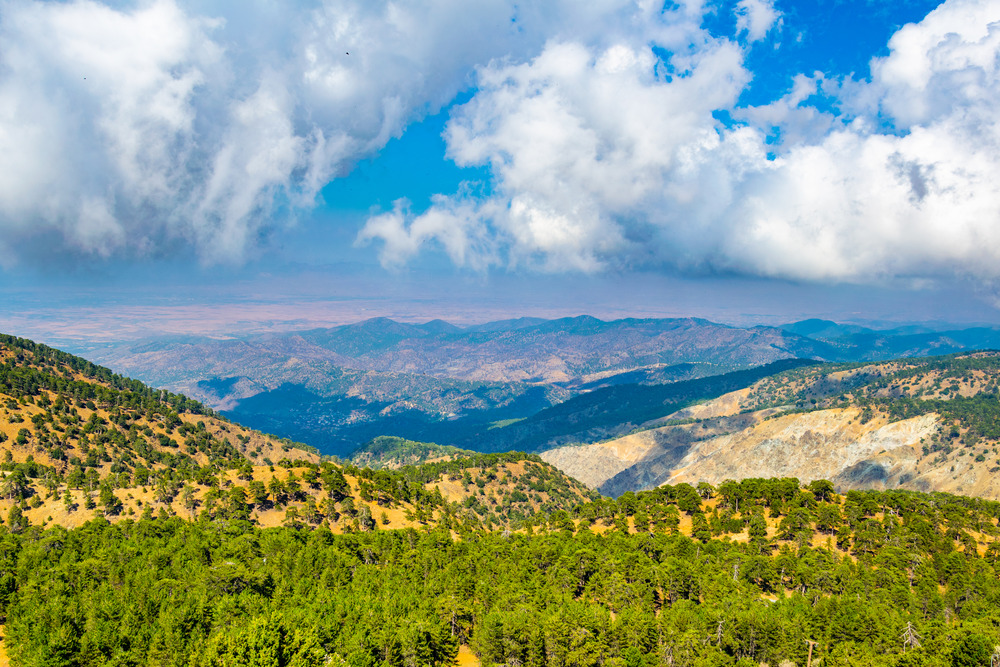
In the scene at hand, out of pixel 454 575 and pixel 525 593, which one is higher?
pixel 525 593

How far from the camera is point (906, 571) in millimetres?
89500

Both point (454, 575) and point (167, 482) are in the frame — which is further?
point (167, 482)

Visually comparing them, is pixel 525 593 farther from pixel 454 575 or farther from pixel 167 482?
pixel 167 482

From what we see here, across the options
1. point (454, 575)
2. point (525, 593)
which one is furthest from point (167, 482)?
point (525, 593)

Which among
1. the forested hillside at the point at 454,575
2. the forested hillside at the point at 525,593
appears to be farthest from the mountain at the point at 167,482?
the forested hillside at the point at 525,593

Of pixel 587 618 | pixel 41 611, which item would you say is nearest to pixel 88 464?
pixel 41 611

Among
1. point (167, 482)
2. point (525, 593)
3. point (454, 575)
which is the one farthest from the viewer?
point (167, 482)

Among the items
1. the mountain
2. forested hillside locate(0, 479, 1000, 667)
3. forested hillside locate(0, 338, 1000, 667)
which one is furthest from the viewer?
the mountain

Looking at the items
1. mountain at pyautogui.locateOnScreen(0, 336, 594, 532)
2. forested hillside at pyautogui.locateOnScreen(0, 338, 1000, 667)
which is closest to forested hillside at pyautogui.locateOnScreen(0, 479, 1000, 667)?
forested hillside at pyautogui.locateOnScreen(0, 338, 1000, 667)

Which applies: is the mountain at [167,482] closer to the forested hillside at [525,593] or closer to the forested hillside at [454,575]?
the forested hillside at [454,575]

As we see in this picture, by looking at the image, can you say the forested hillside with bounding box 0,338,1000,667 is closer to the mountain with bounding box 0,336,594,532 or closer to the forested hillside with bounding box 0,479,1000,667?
the forested hillside with bounding box 0,479,1000,667

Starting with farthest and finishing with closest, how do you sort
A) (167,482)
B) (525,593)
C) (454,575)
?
(167,482) → (454,575) → (525,593)

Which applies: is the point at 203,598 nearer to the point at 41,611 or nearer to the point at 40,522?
the point at 41,611

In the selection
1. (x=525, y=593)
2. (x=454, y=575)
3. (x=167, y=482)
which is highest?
(x=525, y=593)
